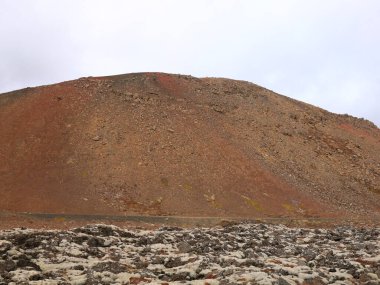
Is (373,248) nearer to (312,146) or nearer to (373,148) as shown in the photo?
(312,146)

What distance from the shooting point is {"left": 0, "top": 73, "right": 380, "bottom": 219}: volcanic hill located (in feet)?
127

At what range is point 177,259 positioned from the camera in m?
16.5

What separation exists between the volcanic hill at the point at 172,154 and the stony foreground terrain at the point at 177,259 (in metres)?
15.5

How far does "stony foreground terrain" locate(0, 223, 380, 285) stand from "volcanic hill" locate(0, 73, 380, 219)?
15484 mm

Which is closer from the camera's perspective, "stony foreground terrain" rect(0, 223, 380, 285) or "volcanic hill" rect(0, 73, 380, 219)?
"stony foreground terrain" rect(0, 223, 380, 285)

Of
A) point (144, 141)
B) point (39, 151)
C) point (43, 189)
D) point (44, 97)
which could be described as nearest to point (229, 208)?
point (144, 141)

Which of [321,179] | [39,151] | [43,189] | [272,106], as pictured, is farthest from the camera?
[272,106]

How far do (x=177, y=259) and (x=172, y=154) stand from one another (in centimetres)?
2848

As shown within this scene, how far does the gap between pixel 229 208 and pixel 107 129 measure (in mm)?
14523

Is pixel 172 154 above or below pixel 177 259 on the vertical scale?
above

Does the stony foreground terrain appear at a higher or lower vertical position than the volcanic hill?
lower

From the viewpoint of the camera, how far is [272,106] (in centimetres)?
6091

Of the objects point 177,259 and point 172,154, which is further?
point 172,154

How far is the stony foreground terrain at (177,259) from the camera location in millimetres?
13953
